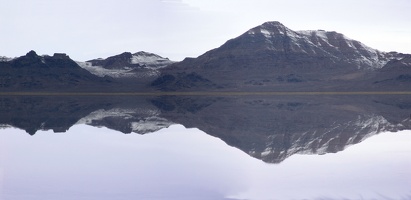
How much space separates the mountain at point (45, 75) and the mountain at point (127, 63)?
18.5m

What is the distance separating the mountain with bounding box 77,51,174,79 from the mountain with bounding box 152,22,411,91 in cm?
1579

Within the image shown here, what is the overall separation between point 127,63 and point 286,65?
51.8m

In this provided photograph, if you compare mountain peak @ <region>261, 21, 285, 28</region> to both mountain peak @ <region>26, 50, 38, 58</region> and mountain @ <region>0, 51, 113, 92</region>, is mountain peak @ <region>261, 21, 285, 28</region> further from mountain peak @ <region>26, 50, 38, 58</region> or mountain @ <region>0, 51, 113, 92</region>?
mountain peak @ <region>26, 50, 38, 58</region>

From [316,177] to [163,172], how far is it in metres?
3.62

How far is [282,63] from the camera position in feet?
455

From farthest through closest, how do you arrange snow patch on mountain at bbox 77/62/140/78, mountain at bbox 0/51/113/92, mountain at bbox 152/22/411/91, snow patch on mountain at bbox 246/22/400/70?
1. snow patch on mountain at bbox 246/22/400/70
2. snow patch on mountain at bbox 77/62/140/78
3. mountain at bbox 152/22/411/91
4. mountain at bbox 0/51/113/92

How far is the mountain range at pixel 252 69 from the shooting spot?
11238 cm

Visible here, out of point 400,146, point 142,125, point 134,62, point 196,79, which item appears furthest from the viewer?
point 134,62

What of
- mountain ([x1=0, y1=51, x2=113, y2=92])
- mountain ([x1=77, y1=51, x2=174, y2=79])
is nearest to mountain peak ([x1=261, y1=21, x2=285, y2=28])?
mountain ([x1=77, y1=51, x2=174, y2=79])

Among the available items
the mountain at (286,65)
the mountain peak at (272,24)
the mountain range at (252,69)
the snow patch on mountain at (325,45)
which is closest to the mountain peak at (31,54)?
the mountain range at (252,69)

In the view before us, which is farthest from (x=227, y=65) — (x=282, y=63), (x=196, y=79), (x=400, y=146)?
(x=400, y=146)

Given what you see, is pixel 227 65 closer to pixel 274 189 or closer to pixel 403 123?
pixel 403 123

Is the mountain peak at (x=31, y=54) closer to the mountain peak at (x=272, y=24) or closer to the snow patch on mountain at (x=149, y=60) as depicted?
the snow patch on mountain at (x=149, y=60)

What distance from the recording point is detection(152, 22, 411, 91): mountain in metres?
114
